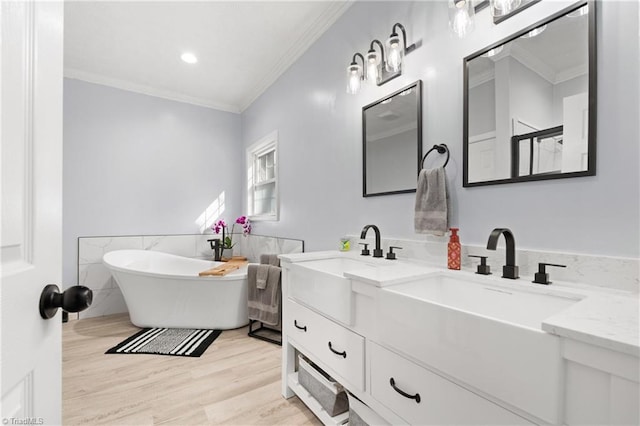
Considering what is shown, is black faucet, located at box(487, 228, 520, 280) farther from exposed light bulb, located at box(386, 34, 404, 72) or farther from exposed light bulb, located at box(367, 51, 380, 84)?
exposed light bulb, located at box(367, 51, 380, 84)

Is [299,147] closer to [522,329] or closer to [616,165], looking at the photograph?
[616,165]

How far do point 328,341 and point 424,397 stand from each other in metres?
0.54

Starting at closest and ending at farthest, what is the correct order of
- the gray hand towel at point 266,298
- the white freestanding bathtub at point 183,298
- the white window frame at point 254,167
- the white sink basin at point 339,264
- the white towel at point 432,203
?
the white towel at point 432,203 → the white sink basin at point 339,264 → the gray hand towel at point 266,298 → the white freestanding bathtub at point 183,298 → the white window frame at point 254,167

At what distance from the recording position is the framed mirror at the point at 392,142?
5.59 feet

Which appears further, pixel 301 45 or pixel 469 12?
pixel 301 45

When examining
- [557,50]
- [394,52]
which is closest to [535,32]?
[557,50]

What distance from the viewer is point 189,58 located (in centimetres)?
300

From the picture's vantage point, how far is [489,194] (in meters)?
1.36

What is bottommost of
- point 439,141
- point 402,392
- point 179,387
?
point 179,387

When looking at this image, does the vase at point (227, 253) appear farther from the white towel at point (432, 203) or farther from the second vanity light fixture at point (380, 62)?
the white towel at point (432, 203)

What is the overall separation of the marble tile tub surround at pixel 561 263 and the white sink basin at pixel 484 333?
0.54ft

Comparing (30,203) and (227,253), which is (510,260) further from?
(227,253)

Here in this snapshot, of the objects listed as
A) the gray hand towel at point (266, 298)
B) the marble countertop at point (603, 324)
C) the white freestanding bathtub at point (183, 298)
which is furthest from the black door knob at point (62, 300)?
the white freestanding bathtub at point (183, 298)

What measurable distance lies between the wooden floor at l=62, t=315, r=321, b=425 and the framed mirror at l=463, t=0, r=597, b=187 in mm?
1640
